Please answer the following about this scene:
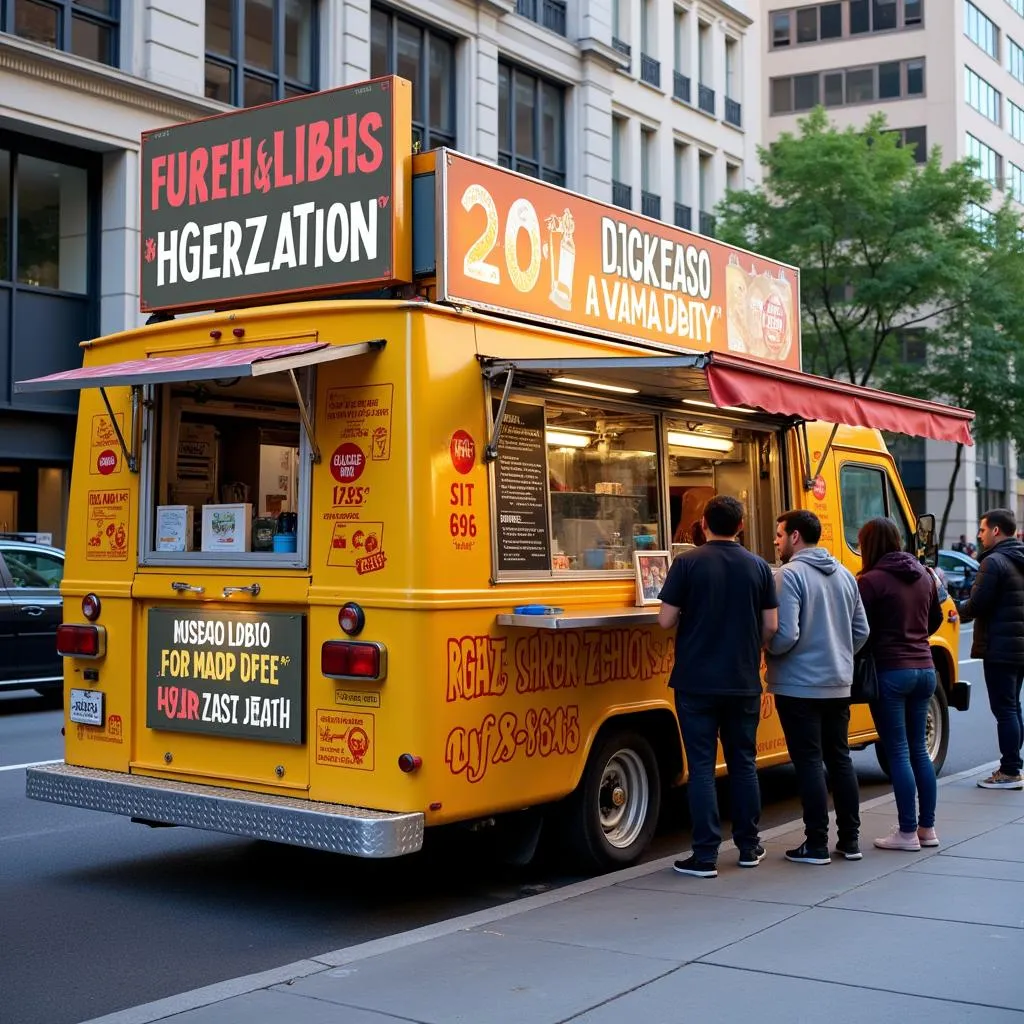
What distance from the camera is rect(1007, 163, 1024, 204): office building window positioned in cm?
6009

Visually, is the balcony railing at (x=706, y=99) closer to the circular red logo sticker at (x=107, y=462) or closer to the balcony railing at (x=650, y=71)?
the balcony railing at (x=650, y=71)

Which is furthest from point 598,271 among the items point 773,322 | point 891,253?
point 891,253

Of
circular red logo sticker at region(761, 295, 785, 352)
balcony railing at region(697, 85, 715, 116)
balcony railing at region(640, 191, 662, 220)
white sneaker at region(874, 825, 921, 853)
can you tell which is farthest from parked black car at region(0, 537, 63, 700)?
balcony railing at region(697, 85, 715, 116)

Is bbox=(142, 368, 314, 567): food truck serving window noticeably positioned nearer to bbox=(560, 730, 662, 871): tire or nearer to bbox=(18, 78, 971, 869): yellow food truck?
bbox=(18, 78, 971, 869): yellow food truck

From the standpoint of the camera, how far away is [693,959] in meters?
5.63

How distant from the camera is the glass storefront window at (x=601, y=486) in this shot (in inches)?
285

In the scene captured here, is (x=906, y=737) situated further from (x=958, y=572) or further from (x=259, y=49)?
(x=958, y=572)

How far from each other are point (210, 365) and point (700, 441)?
3034mm

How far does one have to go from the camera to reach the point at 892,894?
22.1ft

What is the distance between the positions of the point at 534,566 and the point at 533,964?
6.67ft

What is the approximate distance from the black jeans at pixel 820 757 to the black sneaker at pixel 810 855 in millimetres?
22

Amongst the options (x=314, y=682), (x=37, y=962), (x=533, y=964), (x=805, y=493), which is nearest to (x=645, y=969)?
(x=533, y=964)

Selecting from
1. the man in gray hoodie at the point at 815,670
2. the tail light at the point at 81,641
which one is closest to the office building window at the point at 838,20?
the man in gray hoodie at the point at 815,670

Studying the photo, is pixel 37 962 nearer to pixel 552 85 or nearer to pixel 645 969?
pixel 645 969
